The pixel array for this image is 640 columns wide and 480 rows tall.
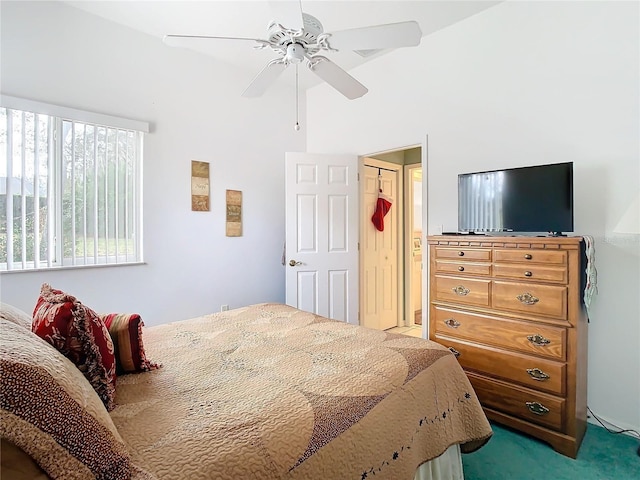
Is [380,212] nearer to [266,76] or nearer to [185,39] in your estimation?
[266,76]

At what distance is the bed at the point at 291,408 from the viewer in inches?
34.1

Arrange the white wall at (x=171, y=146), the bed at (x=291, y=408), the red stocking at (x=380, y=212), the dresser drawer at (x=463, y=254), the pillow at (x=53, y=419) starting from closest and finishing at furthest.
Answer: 1. the pillow at (x=53, y=419)
2. the bed at (x=291, y=408)
3. the dresser drawer at (x=463, y=254)
4. the white wall at (x=171, y=146)
5. the red stocking at (x=380, y=212)

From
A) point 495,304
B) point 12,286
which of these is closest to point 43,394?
point 495,304

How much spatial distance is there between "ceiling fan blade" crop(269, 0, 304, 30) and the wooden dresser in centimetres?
167

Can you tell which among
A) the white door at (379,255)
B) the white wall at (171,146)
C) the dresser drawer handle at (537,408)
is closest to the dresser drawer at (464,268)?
the dresser drawer handle at (537,408)

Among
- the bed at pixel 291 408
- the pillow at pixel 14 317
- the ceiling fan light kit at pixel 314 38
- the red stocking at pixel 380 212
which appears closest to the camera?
the bed at pixel 291 408

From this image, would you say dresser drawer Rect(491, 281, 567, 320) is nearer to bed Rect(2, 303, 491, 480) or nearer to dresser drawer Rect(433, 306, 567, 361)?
dresser drawer Rect(433, 306, 567, 361)

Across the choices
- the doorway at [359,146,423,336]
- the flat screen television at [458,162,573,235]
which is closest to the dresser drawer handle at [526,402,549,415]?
the flat screen television at [458,162,573,235]

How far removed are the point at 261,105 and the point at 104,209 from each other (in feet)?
6.63

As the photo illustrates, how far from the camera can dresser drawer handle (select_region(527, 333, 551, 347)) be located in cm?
200

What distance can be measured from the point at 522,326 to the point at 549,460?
728 mm

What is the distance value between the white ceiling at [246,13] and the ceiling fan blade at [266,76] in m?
0.65

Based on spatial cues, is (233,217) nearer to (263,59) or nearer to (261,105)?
(261,105)

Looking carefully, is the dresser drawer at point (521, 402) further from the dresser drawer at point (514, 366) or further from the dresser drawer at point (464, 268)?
the dresser drawer at point (464, 268)
